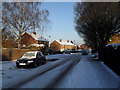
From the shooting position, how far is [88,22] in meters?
24.8

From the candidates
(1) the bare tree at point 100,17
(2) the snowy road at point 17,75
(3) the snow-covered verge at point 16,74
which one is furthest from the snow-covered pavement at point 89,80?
(1) the bare tree at point 100,17

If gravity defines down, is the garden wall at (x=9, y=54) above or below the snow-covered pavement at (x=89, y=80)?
A: above

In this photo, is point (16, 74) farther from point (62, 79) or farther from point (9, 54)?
point (9, 54)

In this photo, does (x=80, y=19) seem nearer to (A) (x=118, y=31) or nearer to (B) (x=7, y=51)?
(A) (x=118, y=31)

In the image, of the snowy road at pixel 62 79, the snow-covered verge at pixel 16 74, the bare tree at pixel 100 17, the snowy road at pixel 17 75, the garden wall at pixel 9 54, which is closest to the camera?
the snowy road at pixel 62 79

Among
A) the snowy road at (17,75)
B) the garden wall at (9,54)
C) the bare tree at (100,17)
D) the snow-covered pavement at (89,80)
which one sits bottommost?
the snow-covered pavement at (89,80)

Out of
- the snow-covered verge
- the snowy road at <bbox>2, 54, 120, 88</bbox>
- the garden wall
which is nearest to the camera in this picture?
the snowy road at <bbox>2, 54, 120, 88</bbox>

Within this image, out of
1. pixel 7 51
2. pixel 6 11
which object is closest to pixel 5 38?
pixel 6 11

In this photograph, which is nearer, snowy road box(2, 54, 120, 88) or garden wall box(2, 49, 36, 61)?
snowy road box(2, 54, 120, 88)

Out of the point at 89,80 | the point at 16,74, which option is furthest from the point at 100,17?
the point at 89,80

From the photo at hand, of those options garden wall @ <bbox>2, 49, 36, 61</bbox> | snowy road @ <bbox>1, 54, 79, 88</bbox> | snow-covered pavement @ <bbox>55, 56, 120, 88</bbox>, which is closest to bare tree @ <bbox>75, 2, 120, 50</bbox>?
A: garden wall @ <bbox>2, 49, 36, 61</bbox>

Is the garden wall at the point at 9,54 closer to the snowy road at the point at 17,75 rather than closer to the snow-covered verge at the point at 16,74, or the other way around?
the snowy road at the point at 17,75

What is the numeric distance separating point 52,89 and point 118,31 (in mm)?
21484

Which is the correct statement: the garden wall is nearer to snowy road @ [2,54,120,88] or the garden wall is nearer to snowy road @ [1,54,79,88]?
snowy road @ [1,54,79,88]
